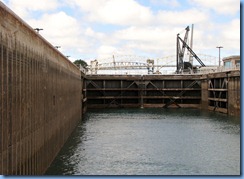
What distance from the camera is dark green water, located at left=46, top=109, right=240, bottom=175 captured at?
16.0 meters

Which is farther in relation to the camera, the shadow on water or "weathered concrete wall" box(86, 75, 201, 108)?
"weathered concrete wall" box(86, 75, 201, 108)

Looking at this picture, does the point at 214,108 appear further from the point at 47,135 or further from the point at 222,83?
the point at 47,135

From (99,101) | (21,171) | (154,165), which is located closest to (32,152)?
(21,171)

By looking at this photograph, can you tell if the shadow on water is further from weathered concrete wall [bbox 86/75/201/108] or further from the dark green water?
weathered concrete wall [bbox 86/75/201/108]

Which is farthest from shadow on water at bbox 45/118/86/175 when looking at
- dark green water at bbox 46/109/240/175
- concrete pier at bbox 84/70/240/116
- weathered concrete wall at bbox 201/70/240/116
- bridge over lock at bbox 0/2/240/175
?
concrete pier at bbox 84/70/240/116

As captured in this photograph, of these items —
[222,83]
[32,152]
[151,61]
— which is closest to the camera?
[32,152]

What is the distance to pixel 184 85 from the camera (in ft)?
186

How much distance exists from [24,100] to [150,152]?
10.0 metres

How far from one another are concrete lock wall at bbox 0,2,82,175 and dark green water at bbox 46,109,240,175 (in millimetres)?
1997

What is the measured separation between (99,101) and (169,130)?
27664 millimetres

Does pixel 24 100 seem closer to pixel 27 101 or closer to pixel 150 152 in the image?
pixel 27 101

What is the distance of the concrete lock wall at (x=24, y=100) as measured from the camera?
944cm

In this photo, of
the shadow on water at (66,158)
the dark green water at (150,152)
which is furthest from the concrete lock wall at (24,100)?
the dark green water at (150,152)

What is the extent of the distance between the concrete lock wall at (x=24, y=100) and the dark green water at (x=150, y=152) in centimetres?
200
